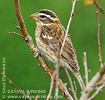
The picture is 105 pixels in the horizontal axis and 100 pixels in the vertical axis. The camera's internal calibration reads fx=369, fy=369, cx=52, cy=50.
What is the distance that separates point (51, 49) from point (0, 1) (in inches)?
259

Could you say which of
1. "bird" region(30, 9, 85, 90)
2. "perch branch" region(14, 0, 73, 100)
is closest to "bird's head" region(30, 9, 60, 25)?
"bird" region(30, 9, 85, 90)

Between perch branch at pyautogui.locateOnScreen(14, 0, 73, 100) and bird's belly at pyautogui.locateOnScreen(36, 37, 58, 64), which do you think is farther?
bird's belly at pyautogui.locateOnScreen(36, 37, 58, 64)

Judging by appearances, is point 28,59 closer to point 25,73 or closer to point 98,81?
point 25,73

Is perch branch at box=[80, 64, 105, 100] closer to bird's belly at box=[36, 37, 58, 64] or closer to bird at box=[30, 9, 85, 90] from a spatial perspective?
bird at box=[30, 9, 85, 90]

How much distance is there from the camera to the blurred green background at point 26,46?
9.05 metres

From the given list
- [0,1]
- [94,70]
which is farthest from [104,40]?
[0,1]

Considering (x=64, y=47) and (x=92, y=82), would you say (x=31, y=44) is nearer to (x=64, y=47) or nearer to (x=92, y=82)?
(x=64, y=47)

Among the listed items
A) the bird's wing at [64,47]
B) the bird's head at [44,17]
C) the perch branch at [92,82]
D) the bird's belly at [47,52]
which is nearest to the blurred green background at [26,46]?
the bird's head at [44,17]

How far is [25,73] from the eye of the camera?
912cm

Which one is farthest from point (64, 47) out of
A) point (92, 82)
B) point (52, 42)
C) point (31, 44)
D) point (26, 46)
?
point (26, 46)

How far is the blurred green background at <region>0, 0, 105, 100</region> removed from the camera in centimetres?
905

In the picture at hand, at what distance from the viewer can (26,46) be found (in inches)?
381

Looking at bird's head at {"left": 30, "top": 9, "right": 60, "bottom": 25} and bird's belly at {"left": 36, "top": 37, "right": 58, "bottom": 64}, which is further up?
bird's head at {"left": 30, "top": 9, "right": 60, "bottom": 25}

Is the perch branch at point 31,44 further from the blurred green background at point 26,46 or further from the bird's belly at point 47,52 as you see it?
the blurred green background at point 26,46
